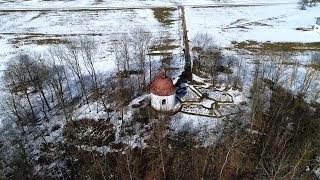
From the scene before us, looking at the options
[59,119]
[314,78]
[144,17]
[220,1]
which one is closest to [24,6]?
[144,17]

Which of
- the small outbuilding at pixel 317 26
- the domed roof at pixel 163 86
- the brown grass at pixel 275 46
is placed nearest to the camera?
the domed roof at pixel 163 86

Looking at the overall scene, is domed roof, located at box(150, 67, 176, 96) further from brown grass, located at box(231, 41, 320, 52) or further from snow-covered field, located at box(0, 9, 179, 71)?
brown grass, located at box(231, 41, 320, 52)

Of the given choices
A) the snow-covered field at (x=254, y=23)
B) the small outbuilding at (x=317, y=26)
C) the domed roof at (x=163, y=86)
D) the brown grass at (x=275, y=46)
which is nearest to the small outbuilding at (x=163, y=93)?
the domed roof at (x=163, y=86)

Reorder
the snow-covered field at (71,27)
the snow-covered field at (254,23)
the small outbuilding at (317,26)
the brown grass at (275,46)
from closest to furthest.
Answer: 1. the brown grass at (275,46)
2. the snow-covered field at (71,27)
3. the snow-covered field at (254,23)
4. the small outbuilding at (317,26)

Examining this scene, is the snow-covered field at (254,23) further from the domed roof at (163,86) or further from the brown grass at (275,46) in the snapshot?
the domed roof at (163,86)

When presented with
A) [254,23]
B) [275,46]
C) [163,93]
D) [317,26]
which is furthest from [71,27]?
[317,26]

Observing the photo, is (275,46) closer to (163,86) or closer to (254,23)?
(254,23)

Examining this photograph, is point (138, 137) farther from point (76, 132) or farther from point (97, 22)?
point (97, 22)

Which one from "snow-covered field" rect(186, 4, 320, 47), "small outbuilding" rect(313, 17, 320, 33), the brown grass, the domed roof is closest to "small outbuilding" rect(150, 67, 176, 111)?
the domed roof
